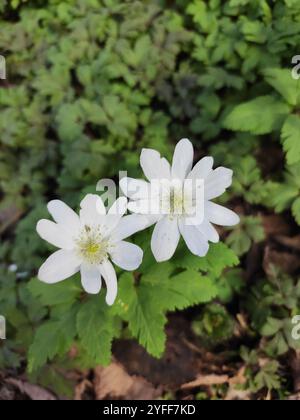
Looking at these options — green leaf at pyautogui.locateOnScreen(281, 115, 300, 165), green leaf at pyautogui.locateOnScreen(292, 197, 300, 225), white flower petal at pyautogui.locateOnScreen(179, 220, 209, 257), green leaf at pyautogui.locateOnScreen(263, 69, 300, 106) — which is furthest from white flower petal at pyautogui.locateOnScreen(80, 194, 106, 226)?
green leaf at pyautogui.locateOnScreen(263, 69, 300, 106)

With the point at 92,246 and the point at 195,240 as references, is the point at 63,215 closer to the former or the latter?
the point at 92,246

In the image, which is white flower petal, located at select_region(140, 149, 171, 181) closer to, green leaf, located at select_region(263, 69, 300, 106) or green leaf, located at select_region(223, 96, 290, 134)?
green leaf, located at select_region(223, 96, 290, 134)

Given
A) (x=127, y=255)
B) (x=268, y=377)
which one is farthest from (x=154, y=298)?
(x=268, y=377)

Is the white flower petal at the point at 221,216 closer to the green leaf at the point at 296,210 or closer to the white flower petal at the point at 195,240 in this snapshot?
the white flower petal at the point at 195,240

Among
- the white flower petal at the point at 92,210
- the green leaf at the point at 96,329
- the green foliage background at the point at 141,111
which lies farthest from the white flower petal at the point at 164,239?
the green foliage background at the point at 141,111

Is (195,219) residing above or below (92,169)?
below

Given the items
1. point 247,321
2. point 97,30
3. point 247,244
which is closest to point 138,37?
point 97,30

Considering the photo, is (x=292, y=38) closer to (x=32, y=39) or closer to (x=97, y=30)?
(x=97, y=30)
